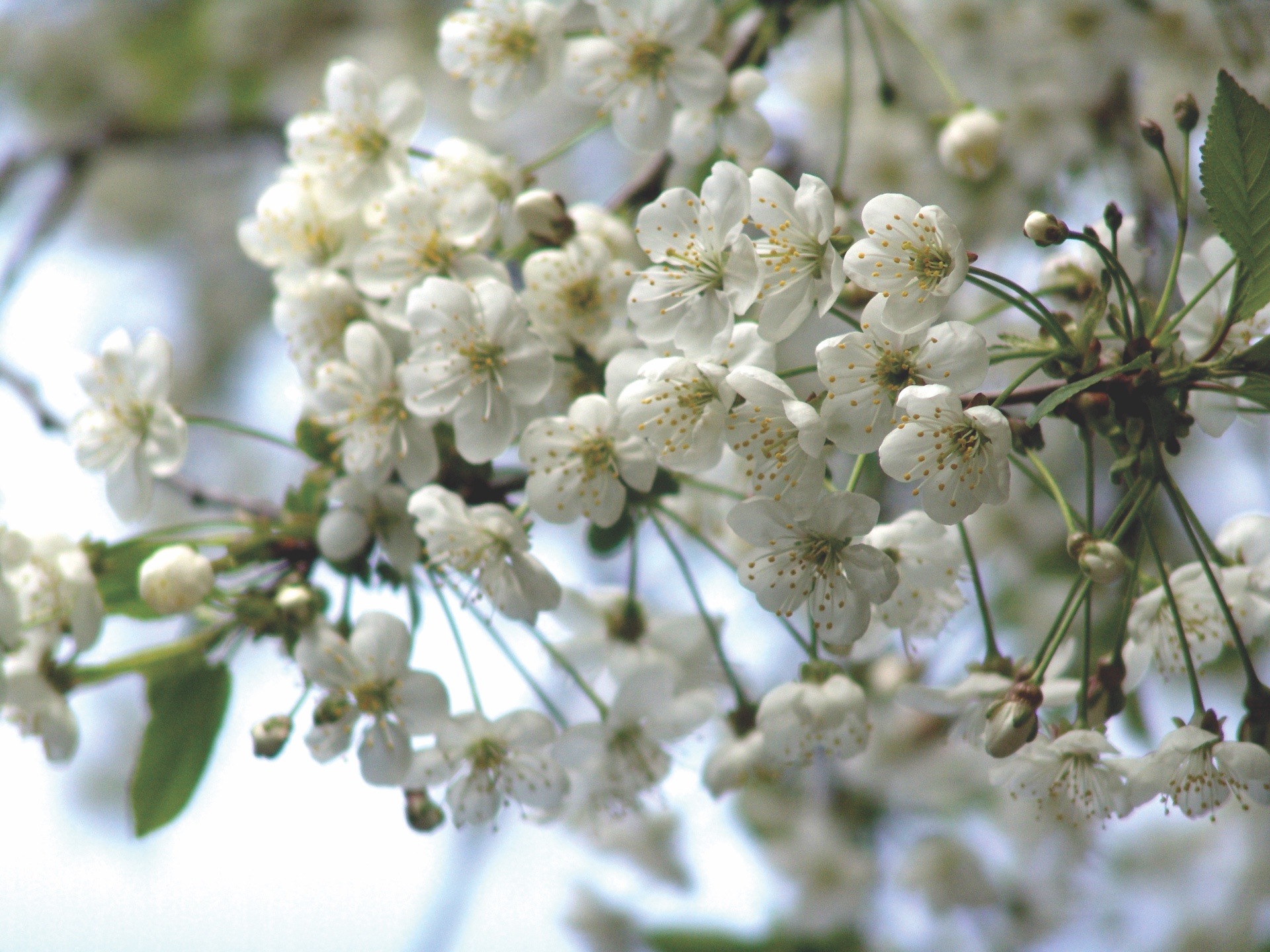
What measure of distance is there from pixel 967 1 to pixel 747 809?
109 inches

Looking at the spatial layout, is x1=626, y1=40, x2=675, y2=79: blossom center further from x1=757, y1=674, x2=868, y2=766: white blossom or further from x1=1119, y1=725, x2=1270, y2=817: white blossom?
x1=1119, y1=725, x2=1270, y2=817: white blossom

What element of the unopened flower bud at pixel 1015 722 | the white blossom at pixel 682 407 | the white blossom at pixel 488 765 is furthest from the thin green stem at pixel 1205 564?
the white blossom at pixel 488 765

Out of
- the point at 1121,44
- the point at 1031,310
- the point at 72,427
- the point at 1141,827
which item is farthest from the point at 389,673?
the point at 1141,827

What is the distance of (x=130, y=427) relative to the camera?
1.69m

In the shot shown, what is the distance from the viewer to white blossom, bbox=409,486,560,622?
1453 millimetres

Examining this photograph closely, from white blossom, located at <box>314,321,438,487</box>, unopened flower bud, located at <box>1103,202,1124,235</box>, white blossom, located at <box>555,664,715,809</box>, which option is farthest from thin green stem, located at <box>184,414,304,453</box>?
unopened flower bud, located at <box>1103,202,1124,235</box>

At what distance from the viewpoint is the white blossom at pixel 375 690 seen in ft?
5.06

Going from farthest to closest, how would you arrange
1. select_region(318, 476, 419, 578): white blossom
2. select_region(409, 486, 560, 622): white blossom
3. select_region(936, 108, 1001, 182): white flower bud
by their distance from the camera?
select_region(936, 108, 1001, 182): white flower bud
select_region(318, 476, 419, 578): white blossom
select_region(409, 486, 560, 622): white blossom

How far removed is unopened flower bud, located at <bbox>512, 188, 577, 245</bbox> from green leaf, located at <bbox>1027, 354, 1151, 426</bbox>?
0.77 metres

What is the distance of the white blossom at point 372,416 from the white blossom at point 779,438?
52 centimetres

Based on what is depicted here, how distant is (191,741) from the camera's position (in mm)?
1712

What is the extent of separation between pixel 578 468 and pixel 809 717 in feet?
1.54

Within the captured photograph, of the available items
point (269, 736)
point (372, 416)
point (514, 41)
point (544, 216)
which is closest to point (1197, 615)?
point (544, 216)

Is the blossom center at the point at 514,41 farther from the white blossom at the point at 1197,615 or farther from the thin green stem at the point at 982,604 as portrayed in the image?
the white blossom at the point at 1197,615
